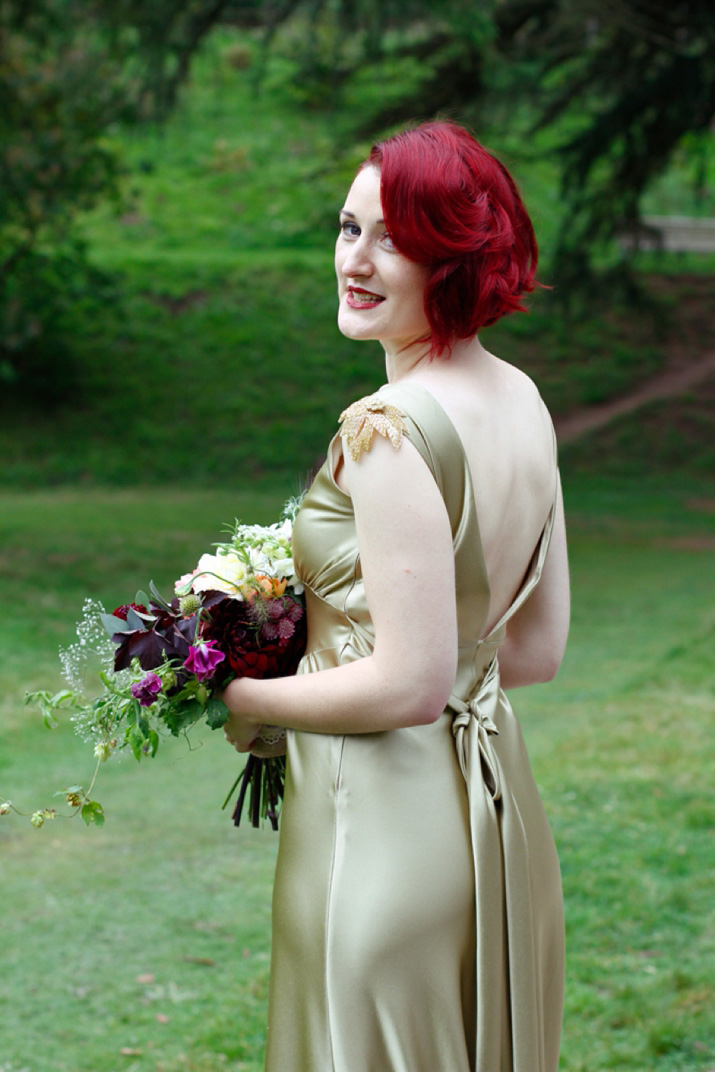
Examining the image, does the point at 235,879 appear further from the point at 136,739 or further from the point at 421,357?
the point at 421,357

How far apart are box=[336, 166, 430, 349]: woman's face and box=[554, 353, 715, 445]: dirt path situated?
17946mm

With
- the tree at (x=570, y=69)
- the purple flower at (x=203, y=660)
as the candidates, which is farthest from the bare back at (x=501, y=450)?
the tree at (x=570, y=69)

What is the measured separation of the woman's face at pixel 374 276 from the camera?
1.88 meters

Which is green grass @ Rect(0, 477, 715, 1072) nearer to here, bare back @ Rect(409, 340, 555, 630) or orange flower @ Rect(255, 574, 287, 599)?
orange flower @ Rect(255, 574, 287, 599)

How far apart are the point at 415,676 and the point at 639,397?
66.4 ft

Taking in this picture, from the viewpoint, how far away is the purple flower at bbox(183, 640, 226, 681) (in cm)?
192

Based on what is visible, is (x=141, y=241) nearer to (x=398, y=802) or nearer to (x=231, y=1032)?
(x=231, y=1032)

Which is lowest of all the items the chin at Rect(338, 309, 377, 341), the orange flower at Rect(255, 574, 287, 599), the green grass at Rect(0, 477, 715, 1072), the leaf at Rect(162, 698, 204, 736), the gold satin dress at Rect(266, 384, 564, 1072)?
the green grass at Rect(0, 477, 715, 1072)

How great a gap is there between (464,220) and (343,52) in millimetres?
12146

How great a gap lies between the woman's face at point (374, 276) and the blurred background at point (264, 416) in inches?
61.3

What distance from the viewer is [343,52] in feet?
42.5

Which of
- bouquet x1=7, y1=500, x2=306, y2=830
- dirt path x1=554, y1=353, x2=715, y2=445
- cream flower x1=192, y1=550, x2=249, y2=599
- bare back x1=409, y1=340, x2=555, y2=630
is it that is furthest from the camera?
dirt path x1=554, y1=353, x2=715, y2=445

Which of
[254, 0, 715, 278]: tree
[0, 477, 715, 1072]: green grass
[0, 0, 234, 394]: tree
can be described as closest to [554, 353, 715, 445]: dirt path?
[254, 0, 715, 278]: tree

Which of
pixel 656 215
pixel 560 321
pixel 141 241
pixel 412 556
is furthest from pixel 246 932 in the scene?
pixel 656 215
